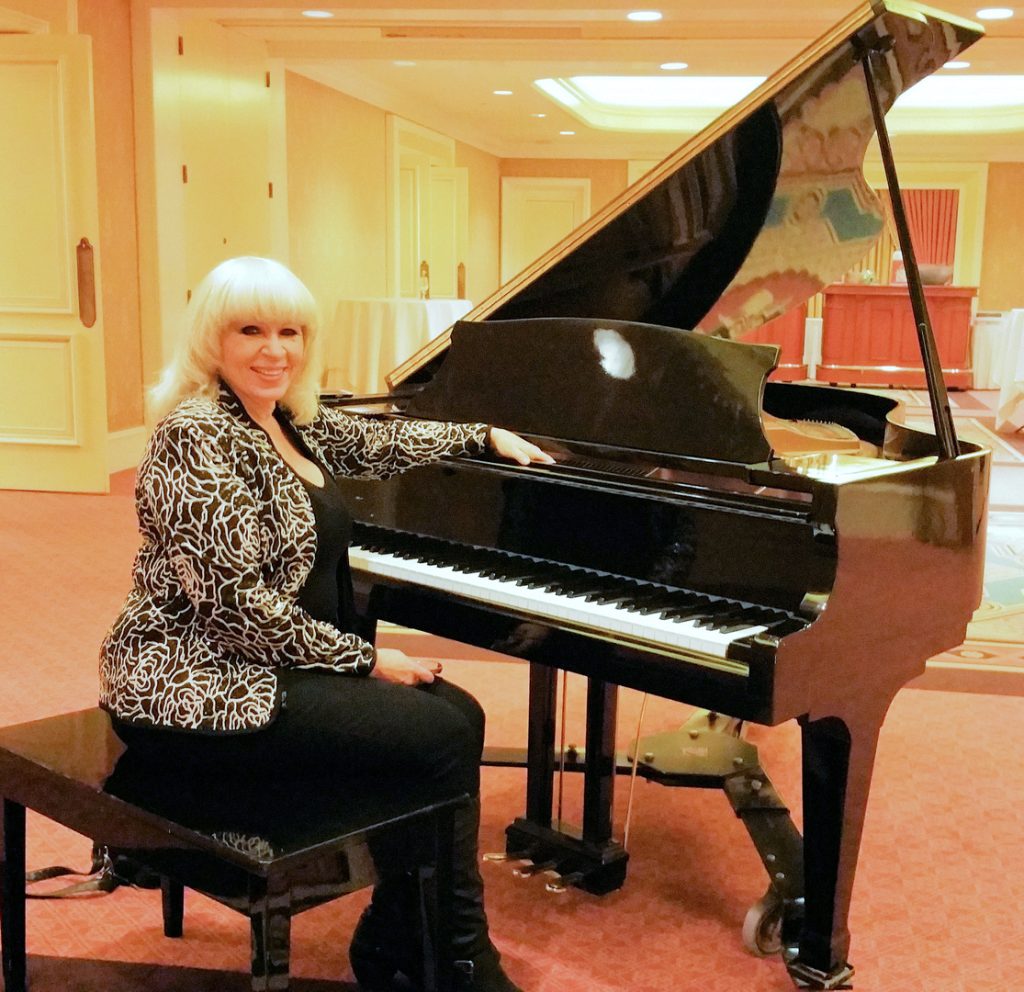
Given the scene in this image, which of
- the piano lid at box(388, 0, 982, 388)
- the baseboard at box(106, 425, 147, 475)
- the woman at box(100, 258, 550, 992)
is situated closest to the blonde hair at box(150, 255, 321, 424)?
the woman at box(100, 258, 550, 992)

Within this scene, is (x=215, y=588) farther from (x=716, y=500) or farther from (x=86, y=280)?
(x=86, y=280)

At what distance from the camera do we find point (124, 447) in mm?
7215

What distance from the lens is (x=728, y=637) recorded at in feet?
5.73

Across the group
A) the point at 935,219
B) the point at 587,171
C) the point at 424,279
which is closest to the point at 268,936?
the point at 424,279

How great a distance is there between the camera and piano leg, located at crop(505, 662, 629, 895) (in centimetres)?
233

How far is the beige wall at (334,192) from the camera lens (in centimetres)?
924

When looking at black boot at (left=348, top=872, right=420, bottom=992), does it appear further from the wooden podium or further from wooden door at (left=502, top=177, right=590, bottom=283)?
wooden door at (left=502, top=177, right=590, bottom=283)

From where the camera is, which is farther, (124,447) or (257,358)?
(124,447)

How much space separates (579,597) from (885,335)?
1143 centimetres

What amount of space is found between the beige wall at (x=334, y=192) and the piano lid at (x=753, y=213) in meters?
6.91

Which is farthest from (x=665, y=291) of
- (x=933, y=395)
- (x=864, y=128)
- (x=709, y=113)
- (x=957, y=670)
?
(x=709, y=113)

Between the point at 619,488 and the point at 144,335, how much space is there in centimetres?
594

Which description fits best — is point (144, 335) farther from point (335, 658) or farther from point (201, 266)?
point (335, 658)

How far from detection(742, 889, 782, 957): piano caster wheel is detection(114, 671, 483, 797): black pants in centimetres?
69
